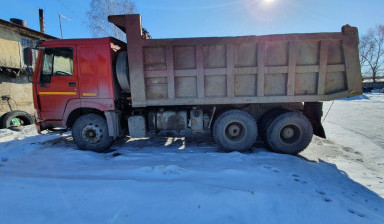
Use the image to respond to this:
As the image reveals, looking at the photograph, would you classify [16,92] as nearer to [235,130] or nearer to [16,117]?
[16,117]

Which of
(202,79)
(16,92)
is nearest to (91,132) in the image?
(202,79)

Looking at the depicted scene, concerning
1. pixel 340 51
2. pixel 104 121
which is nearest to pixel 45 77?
pixel 104 121

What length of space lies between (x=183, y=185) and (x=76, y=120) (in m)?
3.62

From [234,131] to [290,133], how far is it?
1.41 m

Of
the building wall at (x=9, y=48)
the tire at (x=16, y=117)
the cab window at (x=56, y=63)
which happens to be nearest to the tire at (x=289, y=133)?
the cab window at (x=56, y=63)

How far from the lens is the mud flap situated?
186 inches

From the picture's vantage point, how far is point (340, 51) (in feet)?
14.1

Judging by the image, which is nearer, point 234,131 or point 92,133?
point 234,131

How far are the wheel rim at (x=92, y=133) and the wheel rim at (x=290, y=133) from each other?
4.74 m

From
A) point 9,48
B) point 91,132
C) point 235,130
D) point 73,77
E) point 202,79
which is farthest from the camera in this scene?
point 9,48

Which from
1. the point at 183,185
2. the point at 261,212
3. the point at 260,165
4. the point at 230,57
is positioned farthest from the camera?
the point at 230,57

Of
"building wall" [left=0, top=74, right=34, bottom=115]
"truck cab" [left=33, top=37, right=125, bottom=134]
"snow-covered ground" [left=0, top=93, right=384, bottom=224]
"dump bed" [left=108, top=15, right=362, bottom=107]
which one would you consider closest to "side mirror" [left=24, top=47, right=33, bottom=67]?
Result: "truck cab" [left=33, top=37, right=125, bottom=134]

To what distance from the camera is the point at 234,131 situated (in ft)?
15.1

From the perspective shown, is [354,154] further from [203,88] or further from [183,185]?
[183,185]
